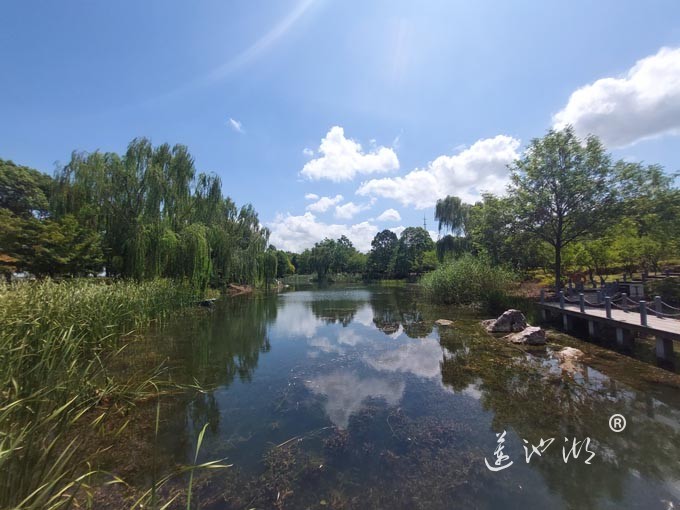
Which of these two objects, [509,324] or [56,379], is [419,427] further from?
[509,324]

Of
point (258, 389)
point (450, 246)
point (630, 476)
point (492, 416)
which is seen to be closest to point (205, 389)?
point (258, 389)

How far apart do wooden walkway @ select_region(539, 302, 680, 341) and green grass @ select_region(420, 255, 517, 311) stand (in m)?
4.77

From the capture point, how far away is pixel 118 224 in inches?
530

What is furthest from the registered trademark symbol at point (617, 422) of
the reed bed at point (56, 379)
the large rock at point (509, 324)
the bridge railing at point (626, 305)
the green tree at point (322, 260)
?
the green tree at point (322, 260)

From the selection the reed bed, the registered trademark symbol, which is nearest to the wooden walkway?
the registered trademark symbol

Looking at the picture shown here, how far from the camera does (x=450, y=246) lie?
29.7 meters

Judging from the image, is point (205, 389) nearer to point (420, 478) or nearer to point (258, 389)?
point (258, 389)

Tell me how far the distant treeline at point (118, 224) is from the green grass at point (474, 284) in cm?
1408

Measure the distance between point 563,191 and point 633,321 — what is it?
818cm

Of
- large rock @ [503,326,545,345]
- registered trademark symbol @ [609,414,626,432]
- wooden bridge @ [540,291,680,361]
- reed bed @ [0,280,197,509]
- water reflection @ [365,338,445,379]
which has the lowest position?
registered trademark symbol @ [609,414,626,432]

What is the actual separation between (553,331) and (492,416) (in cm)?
769

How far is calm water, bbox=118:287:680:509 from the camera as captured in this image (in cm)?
303

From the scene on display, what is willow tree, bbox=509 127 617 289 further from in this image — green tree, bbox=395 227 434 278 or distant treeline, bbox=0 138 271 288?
green tree, bbox=395 227 434 278

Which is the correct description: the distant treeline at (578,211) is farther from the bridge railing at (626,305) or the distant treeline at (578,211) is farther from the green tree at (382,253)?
the green tree at (382,253)
